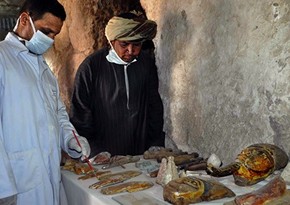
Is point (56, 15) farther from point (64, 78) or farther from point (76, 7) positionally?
point (64, 78)

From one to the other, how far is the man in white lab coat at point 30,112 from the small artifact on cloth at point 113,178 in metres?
0.26

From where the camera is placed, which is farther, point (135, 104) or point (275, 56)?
point (135, 104)

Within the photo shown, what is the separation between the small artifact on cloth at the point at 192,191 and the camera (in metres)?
1.68

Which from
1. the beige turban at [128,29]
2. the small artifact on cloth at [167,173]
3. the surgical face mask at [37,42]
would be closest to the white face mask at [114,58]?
the beige turban at [128,29]

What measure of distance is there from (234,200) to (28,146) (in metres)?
1.04

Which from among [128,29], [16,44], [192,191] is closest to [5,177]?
[16,44]

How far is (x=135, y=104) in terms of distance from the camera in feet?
9.93

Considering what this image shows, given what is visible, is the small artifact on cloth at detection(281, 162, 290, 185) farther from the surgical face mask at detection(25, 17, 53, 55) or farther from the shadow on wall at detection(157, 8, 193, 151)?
the surgical face mask at detection(25, 17, 53, 55)

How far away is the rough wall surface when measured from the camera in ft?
6.91

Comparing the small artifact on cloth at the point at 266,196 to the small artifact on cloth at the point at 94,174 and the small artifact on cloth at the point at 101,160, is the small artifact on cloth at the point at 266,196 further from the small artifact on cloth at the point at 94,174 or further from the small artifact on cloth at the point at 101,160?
the small artifact on cloth at the point at 101,160

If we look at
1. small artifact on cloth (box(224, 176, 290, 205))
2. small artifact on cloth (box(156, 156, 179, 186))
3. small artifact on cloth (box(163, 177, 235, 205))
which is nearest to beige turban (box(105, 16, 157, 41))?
small artifact on cloth (box(156, 156, 179, 186))

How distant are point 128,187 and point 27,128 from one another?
0.59 meters

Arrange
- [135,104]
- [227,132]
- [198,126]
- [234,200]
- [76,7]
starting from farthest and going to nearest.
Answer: [76,7] → [135,104] → [198,126] → [227,132] → [234,200]

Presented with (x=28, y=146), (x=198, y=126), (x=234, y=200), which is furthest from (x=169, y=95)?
(x=234, y=200)
